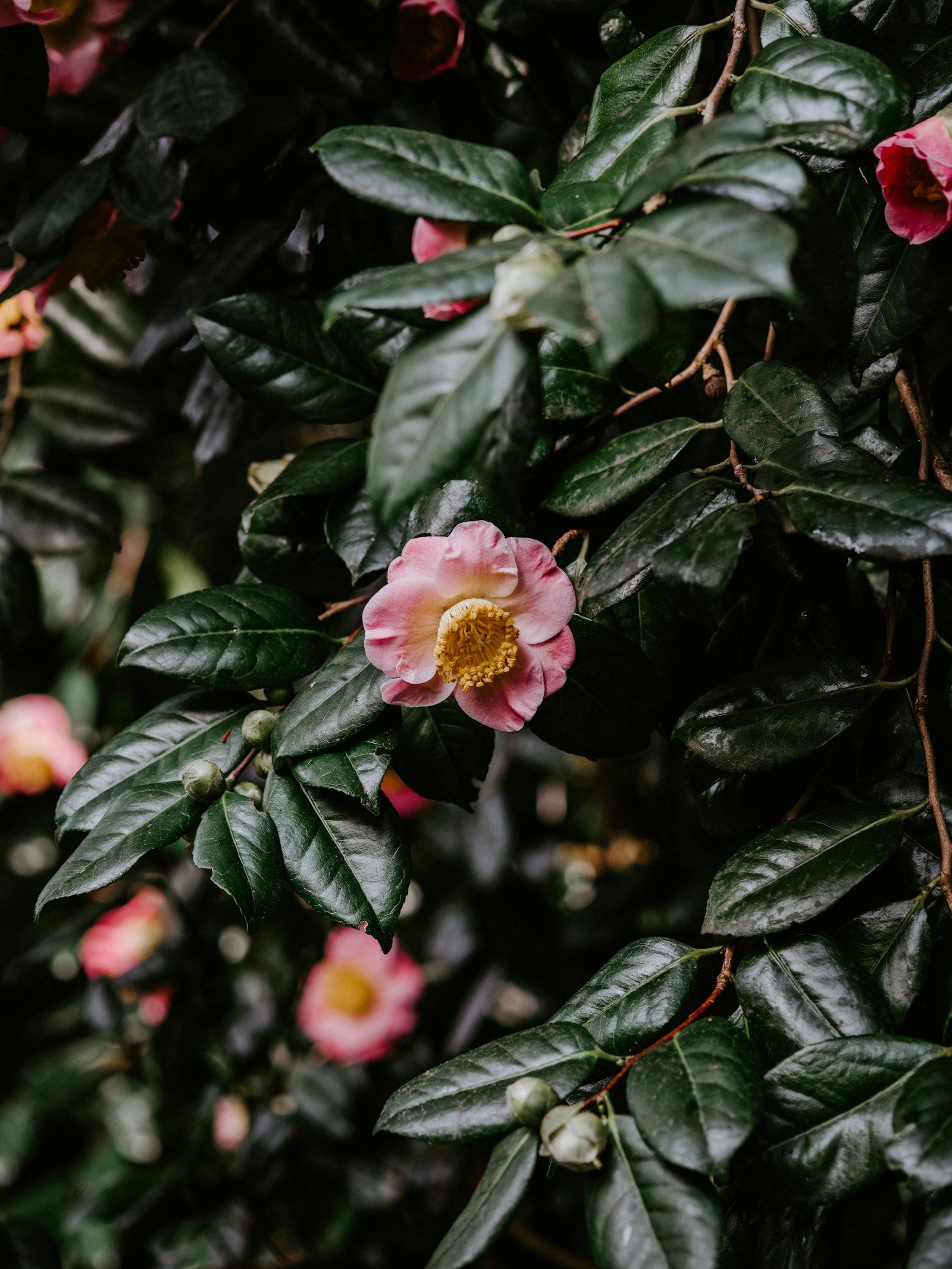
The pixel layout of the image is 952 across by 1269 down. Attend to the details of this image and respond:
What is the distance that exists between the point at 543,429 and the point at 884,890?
343mm

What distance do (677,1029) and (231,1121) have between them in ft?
4.25

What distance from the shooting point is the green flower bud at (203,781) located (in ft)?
1.88

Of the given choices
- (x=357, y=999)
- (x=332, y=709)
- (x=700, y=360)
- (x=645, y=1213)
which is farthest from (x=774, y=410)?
(x=357, y=999)

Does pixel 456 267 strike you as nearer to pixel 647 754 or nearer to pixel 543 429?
pixel 543 429

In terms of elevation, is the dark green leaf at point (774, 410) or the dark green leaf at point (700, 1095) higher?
the dark green leaf at point (774, 410)

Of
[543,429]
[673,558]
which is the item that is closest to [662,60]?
[543,429]

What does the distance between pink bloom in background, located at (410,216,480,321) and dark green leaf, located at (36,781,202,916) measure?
34 centimetres

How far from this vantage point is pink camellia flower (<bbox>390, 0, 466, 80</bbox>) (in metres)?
0.79

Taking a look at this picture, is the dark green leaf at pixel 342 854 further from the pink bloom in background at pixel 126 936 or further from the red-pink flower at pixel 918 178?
the pink bloom in background at pixel 126 936

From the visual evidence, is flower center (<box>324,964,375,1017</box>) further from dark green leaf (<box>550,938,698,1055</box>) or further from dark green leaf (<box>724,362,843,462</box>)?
dark green leaf (<box>724,362,843,462</box>)

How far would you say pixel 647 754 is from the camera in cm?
162

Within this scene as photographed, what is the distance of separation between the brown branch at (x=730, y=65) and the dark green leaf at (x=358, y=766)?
1.25ft

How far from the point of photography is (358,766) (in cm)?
55

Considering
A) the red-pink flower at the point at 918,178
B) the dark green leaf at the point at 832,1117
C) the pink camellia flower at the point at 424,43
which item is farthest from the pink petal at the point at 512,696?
the pink camellia flower at the point at 424,43
